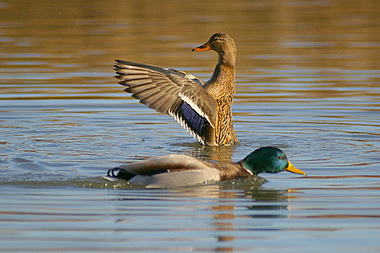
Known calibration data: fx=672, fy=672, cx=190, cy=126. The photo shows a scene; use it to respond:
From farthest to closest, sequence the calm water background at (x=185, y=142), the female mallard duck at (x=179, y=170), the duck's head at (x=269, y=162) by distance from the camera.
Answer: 1. the duck's head at (x=269, y=162)
2. the female mallard duck at (x=179, y=170)
3. the calm water background at (x=185, y=142)

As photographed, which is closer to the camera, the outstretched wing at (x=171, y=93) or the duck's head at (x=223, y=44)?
the outstretched wing at (x=171, y=93)

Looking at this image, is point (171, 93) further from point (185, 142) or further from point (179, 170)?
point (179, 170)

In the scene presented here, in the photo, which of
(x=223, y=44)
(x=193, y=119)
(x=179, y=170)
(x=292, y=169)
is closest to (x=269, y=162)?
(x=292, y=169)

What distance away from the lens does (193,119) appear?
333 inches

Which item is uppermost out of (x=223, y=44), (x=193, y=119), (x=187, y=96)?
(x=223, y=44)

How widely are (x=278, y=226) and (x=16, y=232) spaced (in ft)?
6.55

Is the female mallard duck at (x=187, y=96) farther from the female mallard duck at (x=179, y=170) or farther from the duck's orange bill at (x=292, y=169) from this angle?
the duck's orange bill at (x=292, y=169)

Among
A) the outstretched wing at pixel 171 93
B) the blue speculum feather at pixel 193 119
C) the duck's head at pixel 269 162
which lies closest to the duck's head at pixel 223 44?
the outstretched wing at pixel 171 93

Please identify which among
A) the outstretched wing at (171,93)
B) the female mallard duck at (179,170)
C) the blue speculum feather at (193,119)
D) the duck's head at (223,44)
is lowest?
the female mallard duck at (179,170)

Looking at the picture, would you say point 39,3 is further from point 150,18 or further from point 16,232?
point 16,232

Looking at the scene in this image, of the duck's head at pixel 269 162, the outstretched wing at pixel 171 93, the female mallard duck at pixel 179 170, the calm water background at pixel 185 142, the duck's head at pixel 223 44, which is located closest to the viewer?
the calm water background at pixel 185 142

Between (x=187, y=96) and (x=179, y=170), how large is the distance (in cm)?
221

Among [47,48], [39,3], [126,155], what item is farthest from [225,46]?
[39,3]

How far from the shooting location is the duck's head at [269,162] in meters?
6.59
